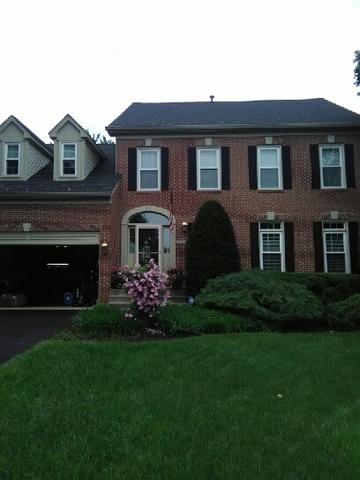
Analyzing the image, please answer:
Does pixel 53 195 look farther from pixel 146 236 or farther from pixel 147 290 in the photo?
pixel 147 290

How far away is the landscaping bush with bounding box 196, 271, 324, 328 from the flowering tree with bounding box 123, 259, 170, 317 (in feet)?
5.52

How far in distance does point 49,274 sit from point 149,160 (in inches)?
320

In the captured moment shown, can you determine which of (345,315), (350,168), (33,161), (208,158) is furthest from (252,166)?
(33,161)

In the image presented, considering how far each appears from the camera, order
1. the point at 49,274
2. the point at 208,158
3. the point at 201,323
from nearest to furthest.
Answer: the point at 201,323 → the point at 208,158 → the point at 49,274

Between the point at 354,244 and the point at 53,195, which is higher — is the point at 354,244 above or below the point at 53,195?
below

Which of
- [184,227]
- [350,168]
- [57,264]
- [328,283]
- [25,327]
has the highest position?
[350,168]

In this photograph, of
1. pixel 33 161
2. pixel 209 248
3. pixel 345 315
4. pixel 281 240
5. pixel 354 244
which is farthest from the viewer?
pixel 33 161

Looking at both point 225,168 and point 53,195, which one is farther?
point 225,168

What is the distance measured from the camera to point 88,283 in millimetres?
21234

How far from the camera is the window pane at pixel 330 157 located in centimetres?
1691

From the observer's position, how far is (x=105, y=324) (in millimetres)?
9758

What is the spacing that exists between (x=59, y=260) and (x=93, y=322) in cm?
1284

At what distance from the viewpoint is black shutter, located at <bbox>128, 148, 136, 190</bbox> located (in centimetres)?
1698

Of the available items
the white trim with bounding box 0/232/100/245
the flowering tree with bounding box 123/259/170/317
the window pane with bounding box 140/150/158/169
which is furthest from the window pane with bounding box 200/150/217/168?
the flowering tree with bounding box 123/259/170/317
